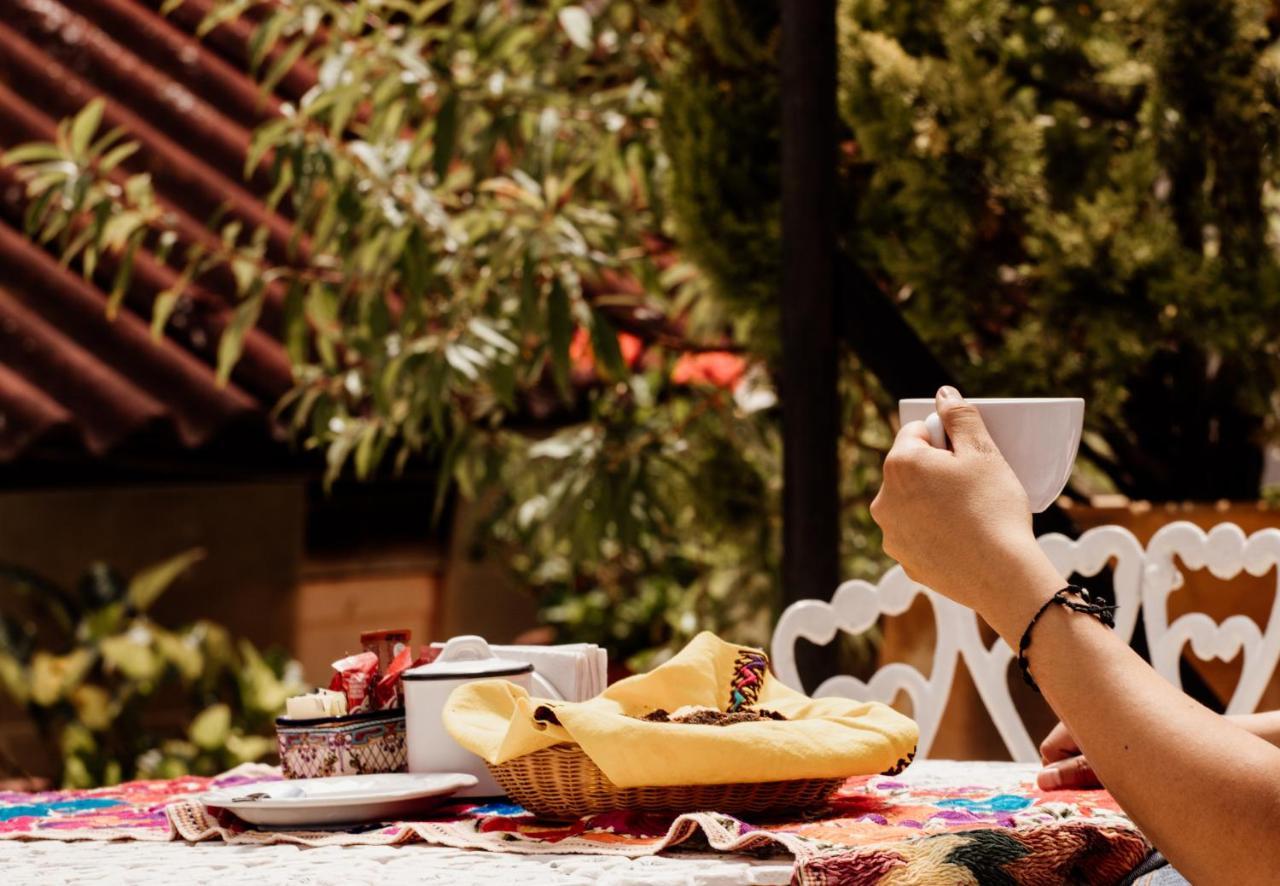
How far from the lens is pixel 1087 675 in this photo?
1.05m

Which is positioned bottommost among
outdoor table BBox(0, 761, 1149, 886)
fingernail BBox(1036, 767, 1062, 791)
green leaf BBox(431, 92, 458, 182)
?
fingernail BBox(1036, 767, 1062, 791)

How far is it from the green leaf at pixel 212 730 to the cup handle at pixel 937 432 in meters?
2.93

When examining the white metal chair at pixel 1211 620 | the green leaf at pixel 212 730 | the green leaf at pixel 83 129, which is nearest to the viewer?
the white metal chair at pixel 1211 620

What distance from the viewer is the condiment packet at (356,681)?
147 cm

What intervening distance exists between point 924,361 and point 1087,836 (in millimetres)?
1820

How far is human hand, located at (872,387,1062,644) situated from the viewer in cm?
109

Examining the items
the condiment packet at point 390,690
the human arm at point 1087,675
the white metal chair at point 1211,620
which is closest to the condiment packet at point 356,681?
the condiment packet at point 390,690

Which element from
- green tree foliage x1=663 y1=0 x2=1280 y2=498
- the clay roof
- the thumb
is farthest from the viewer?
the clay roof

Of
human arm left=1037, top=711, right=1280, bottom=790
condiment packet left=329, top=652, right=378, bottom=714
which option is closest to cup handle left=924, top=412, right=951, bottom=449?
human arm left=1037, top=711, right=1280, bottom=790

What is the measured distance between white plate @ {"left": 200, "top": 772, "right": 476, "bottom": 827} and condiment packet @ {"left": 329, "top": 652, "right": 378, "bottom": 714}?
0.47ft

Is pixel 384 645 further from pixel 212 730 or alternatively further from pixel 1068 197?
pixel 212 730

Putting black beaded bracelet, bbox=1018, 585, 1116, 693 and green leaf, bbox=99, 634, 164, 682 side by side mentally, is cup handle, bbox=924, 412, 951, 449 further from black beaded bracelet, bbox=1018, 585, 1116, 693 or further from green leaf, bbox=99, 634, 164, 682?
green leaf, bbox=99, 634, 164, 682

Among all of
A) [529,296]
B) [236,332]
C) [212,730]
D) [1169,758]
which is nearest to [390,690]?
[1169,758]

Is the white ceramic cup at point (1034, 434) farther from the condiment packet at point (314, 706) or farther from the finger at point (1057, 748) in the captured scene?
the condiment packet at point (314, 706)
